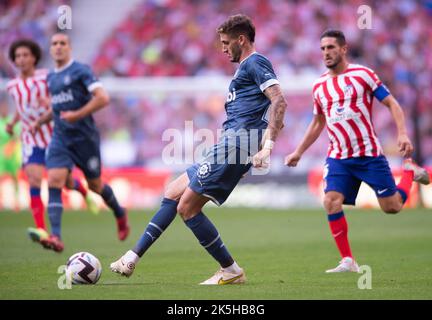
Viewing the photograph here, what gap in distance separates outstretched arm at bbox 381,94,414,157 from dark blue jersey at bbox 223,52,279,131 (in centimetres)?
133

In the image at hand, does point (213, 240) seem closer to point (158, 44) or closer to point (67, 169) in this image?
point (67, 169)

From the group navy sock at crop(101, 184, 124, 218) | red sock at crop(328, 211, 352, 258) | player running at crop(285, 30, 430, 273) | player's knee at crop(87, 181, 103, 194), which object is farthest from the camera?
navy sock at crop(101, 184, 124, 218)

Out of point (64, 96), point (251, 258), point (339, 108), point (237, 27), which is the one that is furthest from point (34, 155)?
point (237, 27)

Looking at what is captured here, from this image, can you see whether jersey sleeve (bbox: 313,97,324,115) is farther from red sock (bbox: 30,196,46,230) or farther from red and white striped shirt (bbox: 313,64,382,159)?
red sock (bbox: 30,196,46,230)

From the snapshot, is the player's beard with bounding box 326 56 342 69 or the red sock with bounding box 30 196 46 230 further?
the red sock with bounding box 30 196 46 230

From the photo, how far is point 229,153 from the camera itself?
7.62 metres

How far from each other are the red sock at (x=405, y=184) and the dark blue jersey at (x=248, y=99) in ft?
7.44

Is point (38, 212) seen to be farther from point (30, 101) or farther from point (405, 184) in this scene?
point (405, 184)

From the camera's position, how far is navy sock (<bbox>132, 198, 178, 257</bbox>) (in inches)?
302

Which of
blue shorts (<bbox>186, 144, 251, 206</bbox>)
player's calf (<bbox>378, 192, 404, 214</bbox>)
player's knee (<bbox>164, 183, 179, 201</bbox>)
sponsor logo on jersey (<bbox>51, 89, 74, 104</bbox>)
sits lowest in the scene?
player's calf (<bbox>378, 192, 404, 214</bbox>)

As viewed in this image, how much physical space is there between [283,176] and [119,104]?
492 cm

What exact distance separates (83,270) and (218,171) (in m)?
1.49

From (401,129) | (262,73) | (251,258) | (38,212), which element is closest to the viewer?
(262,73)

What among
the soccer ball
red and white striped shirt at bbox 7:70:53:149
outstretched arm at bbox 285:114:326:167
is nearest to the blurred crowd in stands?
red and white striped shirt at bbox 7:70:53:149
